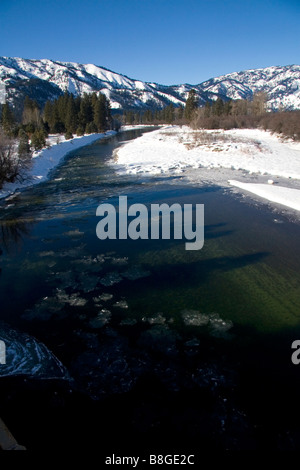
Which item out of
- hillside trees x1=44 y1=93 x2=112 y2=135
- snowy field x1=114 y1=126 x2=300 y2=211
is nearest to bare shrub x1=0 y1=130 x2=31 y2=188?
snowy field x1=114 y1=126 x2=300 y2=211

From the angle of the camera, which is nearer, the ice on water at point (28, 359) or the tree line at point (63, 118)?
the ice on water at point (28, 359)

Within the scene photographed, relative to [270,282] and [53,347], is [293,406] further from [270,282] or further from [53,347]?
[53,347]

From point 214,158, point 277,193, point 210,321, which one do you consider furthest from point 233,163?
point 210,321

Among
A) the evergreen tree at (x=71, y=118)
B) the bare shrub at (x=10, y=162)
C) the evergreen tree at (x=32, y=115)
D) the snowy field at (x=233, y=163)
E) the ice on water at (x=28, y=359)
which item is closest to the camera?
the ice on water at (x=28, y=359)

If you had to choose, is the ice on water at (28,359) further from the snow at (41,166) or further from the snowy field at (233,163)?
the snow at (41,166)

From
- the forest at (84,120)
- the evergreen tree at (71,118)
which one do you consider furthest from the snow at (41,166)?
the evergreen tree at (71,118)

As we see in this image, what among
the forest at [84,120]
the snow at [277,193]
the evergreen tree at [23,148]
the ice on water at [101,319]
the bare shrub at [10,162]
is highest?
the forest at [84,120]

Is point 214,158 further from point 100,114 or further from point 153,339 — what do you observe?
point 100,114

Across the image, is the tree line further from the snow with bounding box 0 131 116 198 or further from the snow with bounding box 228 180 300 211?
the snow with bounding box 228 180 300 211

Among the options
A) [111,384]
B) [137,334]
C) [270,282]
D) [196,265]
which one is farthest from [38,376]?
[270,282]
